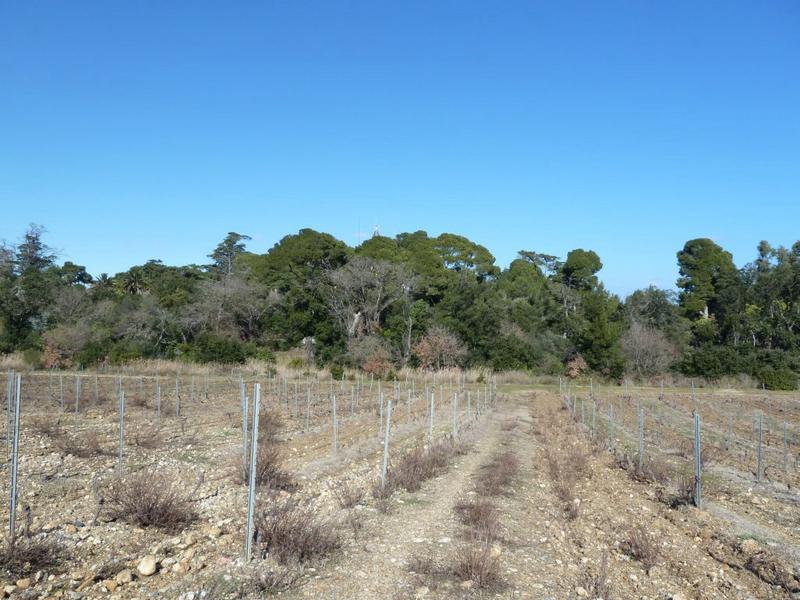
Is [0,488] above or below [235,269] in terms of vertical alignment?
below

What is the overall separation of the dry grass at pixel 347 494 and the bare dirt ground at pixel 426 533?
10cm

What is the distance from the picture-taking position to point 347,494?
32.0ft

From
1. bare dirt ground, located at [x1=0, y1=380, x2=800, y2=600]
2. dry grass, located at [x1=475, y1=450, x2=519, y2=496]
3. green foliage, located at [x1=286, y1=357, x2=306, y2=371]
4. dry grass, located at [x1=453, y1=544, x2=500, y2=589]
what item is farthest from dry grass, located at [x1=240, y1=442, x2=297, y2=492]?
green foliage, located at [x1=286, y1=357, x2=306, y2=371]

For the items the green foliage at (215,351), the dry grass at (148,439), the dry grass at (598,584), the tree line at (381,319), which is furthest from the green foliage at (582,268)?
the dry grass at (598,584)

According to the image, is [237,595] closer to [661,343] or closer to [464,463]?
[464,463]

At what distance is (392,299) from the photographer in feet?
173

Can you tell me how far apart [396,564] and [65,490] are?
18.5 ft

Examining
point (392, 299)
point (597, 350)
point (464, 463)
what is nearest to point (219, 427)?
point (464, 463)

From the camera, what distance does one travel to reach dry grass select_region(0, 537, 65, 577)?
6.29 m

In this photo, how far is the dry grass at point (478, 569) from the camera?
6.59m

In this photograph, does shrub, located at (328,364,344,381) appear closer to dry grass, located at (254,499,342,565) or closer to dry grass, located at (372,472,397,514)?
dry grass, located at (372,472,397,514)

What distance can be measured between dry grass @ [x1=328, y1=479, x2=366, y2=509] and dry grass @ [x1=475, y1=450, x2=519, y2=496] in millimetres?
2097

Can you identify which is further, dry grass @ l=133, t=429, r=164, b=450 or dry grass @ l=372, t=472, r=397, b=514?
dry grass @ l=133, t=429, r=164, b=450

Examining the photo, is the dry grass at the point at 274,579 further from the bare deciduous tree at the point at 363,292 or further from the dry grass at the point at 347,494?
the bare deciduous tree at the point at 363,292
